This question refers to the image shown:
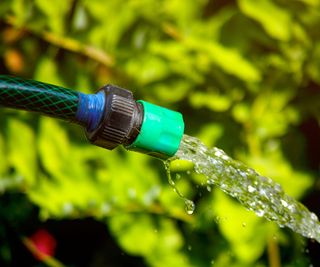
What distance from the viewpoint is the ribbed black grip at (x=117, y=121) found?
0.84 m

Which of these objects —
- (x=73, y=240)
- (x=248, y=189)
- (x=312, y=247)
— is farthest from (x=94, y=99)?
(x=73, y=240)

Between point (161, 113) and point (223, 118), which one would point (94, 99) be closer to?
point (161, 113)

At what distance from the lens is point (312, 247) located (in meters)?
1.88

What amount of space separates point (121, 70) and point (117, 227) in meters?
0.43

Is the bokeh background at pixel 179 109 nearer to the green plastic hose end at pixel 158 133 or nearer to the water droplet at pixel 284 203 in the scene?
the water droplet at pixel 284 203

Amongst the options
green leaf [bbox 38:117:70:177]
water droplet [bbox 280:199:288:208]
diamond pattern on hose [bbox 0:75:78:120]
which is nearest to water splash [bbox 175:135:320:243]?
water droplet [bbox 280:199:288:208]

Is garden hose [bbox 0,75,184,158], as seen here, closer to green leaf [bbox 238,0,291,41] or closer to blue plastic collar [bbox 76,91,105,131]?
blue plastic collar [bbox 76,91,105,131]

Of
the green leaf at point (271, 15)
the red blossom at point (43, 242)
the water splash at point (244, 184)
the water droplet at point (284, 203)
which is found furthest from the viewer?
the red blossom at point (43, 242)

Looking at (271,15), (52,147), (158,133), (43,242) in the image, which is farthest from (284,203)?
(43,242)

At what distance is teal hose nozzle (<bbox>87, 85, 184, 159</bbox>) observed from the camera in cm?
84

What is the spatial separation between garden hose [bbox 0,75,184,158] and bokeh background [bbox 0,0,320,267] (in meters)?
0.80

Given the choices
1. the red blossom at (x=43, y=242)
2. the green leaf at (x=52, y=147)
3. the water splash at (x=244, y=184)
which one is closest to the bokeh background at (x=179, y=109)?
the green leaf at (x=52, y=147)

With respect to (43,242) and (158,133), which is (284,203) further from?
(43,242)

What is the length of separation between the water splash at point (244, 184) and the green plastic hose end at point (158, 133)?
0.41 ft
